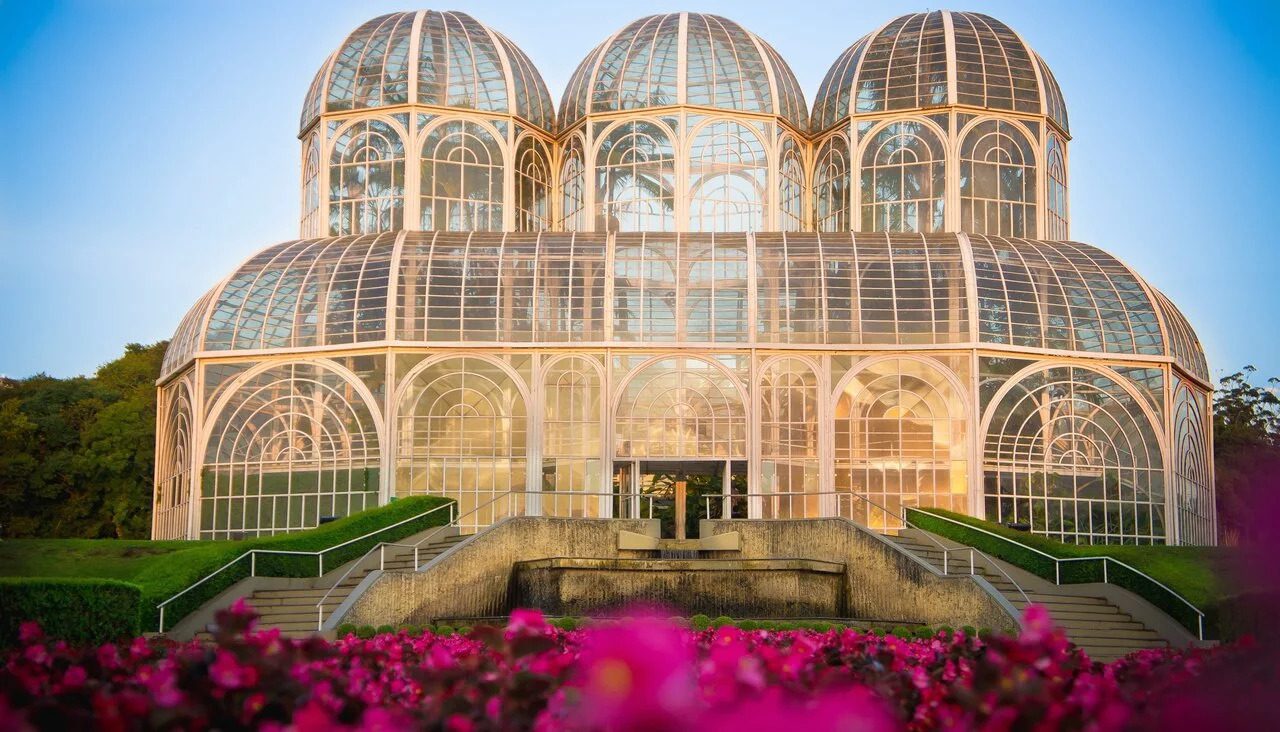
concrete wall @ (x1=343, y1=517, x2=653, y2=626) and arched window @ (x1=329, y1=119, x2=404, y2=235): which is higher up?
arched window @ (x1=329, y1=119, x2=404, y2=235)

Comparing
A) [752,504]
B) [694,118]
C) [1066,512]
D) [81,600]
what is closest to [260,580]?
[81,600]

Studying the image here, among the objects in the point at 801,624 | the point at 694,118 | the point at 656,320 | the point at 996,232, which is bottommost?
the point at 801,624

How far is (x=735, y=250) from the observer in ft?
131

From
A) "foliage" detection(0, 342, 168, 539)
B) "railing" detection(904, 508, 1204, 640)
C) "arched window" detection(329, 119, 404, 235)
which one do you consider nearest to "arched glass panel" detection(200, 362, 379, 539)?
"arched window" detection(329, 119, 404, 235)

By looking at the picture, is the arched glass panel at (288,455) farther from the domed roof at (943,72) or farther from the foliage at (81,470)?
the domed roof at (943,72)

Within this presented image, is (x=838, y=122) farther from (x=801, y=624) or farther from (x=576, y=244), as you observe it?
(x=801, y=624)

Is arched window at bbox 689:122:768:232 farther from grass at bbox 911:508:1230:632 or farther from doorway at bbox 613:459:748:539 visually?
grass at bbox 911:508:1230:632

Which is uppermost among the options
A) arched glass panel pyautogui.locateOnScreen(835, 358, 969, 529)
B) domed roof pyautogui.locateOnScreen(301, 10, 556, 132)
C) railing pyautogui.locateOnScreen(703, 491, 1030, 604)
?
domed roof pyautogui.locateOnScreen(301, 10, 556, 132)

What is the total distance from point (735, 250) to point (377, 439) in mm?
10442

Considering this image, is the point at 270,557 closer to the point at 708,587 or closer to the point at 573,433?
the point at 708,587

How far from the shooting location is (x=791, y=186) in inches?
1866

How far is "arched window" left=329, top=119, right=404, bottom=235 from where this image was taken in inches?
1777

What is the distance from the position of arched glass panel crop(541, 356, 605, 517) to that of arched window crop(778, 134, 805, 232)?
36.5 feet

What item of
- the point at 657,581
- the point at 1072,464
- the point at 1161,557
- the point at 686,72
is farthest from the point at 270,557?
the point at 686,72
